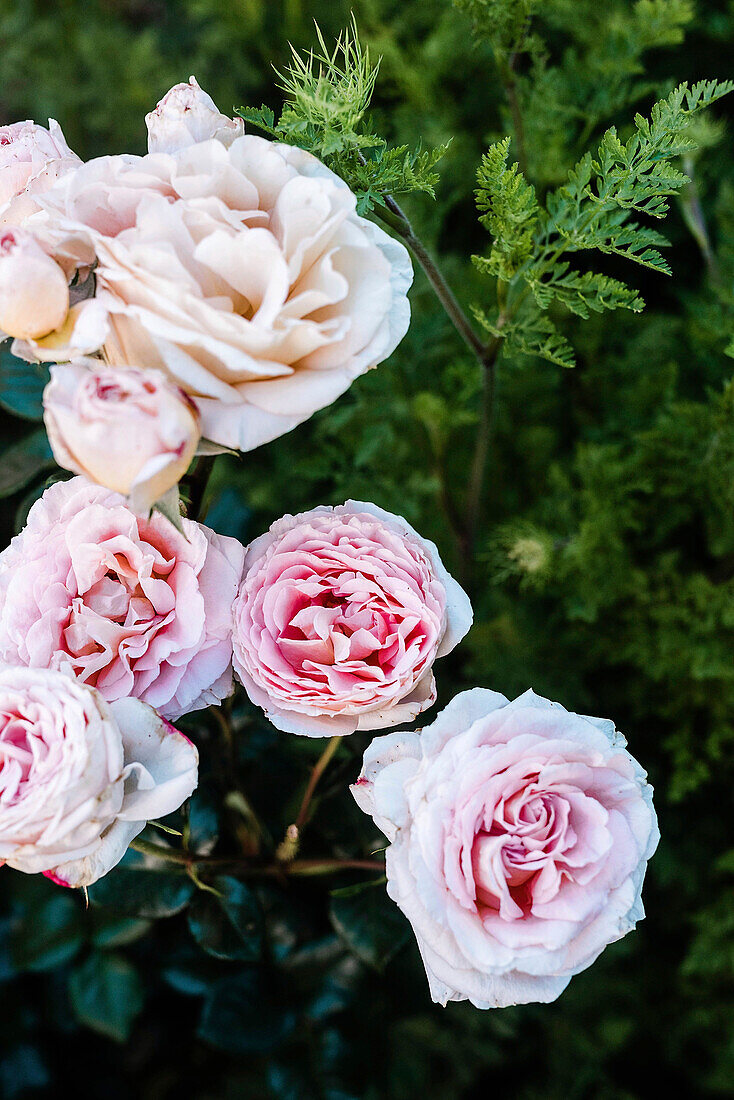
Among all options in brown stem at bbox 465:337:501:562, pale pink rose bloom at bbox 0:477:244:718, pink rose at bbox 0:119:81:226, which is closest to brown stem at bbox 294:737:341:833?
pale pink rose bloom at bbox 0:477:244:718

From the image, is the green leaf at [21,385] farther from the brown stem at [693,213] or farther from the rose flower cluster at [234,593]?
the brown stem at [693,213]

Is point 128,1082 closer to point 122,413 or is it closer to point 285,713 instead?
point 285,713

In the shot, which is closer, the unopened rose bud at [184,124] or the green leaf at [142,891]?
the unopened rose bud at [184,124]

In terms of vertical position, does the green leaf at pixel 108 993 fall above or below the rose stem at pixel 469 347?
below

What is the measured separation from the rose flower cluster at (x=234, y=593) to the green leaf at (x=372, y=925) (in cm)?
19

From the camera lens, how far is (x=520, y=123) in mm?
748

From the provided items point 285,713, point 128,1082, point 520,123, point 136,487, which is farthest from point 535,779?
point 128,1082

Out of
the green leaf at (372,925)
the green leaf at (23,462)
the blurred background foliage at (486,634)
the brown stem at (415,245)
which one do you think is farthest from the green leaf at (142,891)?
the brown stem at (415,245)

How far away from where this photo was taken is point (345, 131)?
46 centimetres

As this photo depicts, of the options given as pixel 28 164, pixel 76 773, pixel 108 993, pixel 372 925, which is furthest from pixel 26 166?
pixel 108 993

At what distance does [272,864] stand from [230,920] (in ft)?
0.22

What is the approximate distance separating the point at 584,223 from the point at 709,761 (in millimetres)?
670

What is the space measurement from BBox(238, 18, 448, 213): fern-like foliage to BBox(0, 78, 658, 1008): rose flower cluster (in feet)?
0.10

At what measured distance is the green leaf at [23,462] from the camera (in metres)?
0.75
